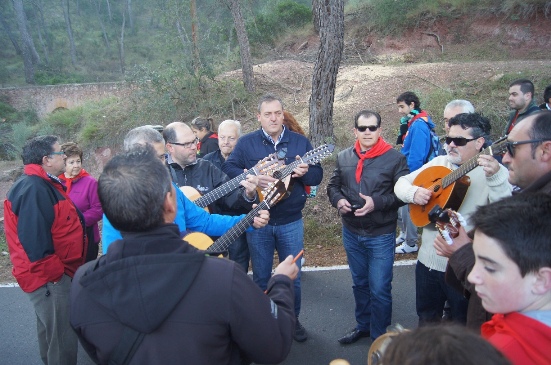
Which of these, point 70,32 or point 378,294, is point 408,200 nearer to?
point 378,294

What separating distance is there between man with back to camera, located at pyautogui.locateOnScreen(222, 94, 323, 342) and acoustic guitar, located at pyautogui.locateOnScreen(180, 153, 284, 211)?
0.53 feet

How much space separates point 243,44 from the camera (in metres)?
13.4

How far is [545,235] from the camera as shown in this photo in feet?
4.70

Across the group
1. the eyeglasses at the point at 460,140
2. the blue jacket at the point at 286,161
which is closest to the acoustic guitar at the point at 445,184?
the eyeglasses at the point at 460,140

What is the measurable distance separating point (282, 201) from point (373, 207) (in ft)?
2.79

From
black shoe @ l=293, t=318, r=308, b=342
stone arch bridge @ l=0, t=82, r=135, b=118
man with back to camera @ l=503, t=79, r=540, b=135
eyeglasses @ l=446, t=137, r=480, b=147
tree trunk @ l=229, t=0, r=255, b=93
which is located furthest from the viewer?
stone arch bridge @ l=0, t=82, r=135, b=118

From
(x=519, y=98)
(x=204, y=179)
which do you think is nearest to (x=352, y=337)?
(x=204, y=179)

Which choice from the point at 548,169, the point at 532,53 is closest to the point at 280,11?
the point at 532,53

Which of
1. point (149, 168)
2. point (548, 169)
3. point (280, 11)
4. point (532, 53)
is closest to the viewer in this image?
point (149, 168)

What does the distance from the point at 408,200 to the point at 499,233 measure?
1839 millimetres

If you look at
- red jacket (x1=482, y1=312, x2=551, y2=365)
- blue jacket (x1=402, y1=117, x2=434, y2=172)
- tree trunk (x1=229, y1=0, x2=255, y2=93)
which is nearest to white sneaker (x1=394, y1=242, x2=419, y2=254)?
blue jacket (x1=402, y1=117, x2=434, y2=172)

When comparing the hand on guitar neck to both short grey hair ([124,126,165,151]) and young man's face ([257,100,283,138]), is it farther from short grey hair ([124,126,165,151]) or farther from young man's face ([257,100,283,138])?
short grey hair ([124,126,165,151])

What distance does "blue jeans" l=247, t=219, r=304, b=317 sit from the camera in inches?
150

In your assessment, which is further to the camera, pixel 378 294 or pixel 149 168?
pixel 378 294
